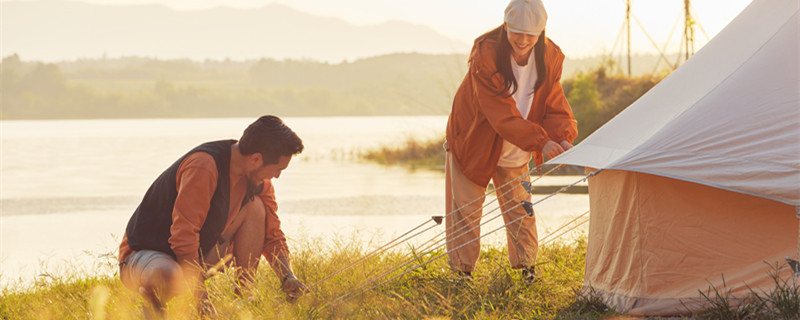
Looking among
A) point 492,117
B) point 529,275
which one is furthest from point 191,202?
point 529,275

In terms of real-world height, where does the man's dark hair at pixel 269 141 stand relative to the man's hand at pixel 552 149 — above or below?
above

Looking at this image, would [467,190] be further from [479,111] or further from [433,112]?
[433,112]

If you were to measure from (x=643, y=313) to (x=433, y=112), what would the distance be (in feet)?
30.1

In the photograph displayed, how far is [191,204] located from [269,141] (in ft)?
1.34

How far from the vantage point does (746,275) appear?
3424mm

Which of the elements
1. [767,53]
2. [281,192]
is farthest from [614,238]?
[281,192]

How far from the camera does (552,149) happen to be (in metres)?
3.86

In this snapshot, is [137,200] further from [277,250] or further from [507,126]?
[507,126]

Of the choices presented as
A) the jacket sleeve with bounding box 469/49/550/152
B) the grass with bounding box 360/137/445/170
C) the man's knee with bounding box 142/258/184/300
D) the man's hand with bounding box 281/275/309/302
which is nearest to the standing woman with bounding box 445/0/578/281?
the jacket sleeve with bounding box 469/49/550/152

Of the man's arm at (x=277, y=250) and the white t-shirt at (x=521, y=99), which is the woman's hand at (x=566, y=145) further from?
the man's arm at (x=277, y=250)

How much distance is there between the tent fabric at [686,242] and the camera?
11.1 feet

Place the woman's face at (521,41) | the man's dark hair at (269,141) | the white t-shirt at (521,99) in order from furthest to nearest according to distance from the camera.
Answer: the white t-shirt at (521,99) < the woman's face at (521,41) < the man's dark hair at (269,141)

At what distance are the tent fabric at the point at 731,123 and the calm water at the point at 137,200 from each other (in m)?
1.72

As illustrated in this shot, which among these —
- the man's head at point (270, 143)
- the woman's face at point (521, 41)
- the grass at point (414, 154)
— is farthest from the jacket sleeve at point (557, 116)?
the grass at point (414, 154)
